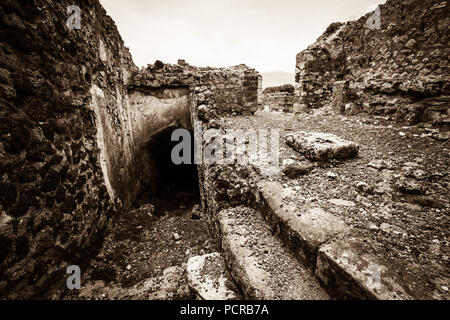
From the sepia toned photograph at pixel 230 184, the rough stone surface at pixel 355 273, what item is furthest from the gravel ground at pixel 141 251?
the rough stone surface at pixel 355 273

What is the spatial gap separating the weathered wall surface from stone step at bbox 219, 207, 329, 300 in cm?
257

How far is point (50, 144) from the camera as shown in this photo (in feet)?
6.05

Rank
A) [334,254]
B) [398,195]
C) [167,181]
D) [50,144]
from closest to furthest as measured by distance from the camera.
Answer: [334,254], [398,195], [50,144], [167,181]

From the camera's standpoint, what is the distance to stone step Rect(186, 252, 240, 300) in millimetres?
1506

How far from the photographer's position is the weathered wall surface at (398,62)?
97.5 inches

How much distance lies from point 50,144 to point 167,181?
11.8ft

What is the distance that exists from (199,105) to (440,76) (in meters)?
3.19

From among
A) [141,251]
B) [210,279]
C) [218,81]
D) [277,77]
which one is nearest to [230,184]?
[210,279]

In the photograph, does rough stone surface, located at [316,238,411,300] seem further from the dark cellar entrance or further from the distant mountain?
the distant mountain

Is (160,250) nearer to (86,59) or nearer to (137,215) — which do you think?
(137,215)

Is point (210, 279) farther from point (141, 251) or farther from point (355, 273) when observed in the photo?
point (141, 251)

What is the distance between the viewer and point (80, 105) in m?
2.28

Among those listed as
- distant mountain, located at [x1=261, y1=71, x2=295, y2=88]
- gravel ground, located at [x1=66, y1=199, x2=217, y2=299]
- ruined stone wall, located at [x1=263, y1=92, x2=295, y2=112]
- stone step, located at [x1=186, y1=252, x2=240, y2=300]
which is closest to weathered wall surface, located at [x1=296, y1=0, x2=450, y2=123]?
stone step, located at [x1=186, y1=252, x2=240, y2=300]

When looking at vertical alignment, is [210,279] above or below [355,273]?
below
